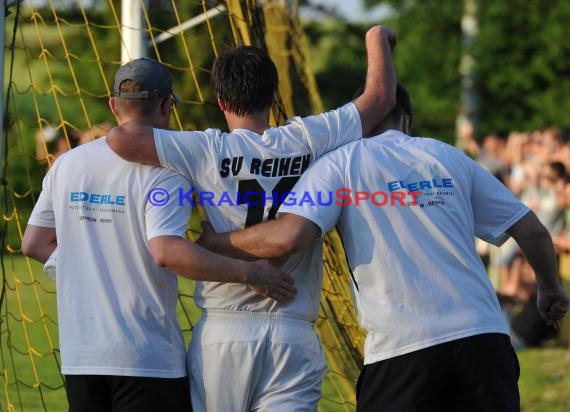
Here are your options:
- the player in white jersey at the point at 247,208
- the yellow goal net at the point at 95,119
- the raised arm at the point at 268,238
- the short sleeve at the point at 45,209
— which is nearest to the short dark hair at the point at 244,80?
the player in white jersey at the point at 247,208

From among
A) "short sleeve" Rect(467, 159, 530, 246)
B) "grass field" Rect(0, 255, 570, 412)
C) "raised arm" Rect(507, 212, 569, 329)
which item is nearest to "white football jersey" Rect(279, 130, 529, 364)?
"short sleeve" Rect(467, 159, 530, 246)

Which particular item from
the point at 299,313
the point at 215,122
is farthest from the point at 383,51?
the point at 215,122

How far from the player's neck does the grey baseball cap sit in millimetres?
261

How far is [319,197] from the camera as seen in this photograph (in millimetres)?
3633

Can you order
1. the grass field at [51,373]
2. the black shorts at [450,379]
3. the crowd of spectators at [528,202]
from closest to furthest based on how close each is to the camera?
the black shorts at [450,379] → the grass field at [51,373] → the crowd of spectators at [528,202]

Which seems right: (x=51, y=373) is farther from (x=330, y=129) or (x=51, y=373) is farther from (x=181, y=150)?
(x=330, y=129)

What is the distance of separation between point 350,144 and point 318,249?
0.41 meters

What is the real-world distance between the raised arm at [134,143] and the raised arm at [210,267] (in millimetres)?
292

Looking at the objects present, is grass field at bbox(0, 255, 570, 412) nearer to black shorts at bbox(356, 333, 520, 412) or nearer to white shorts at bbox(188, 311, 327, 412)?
white shorts at bbox(188, 311, 327, 412)

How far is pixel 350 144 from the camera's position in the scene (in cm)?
→ 375

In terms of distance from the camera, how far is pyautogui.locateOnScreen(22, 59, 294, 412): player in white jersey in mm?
3719

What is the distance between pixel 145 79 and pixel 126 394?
1.12 meters

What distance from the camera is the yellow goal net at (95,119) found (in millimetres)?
5652

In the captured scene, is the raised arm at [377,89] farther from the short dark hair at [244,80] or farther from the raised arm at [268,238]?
the raised arm at [268,238]
